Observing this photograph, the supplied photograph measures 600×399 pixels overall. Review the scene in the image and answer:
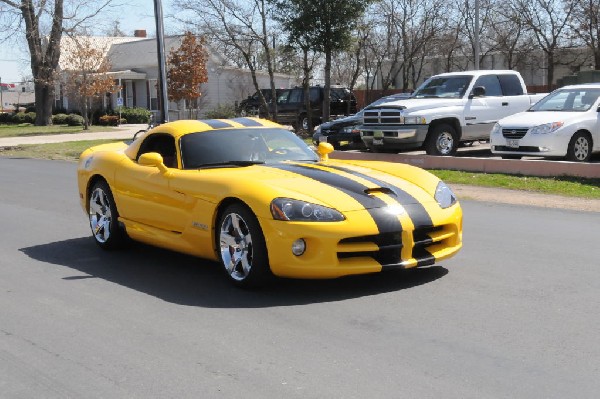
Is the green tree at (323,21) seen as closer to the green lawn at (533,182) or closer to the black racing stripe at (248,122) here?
the green lawn at (533,182)

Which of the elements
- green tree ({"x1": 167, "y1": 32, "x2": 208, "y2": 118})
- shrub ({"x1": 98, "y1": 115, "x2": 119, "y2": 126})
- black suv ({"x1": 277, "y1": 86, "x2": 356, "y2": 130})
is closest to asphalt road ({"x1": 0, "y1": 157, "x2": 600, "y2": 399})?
black suv ({"x1": 277, "y1": 86, "x2": 356, "y2": 130})

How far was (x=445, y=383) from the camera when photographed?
4379 mm

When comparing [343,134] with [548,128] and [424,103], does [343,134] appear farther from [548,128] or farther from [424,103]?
[548,128]

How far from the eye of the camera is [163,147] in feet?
26.2

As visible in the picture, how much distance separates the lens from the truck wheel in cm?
1806

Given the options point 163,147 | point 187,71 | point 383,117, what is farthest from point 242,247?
point 187,71

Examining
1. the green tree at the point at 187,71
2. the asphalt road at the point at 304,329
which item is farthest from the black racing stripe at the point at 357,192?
the green tree at the point at 187,71

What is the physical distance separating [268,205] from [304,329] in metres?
1.14

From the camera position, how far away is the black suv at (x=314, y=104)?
109 ft

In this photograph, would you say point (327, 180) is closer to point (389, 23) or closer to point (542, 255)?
point (542, 255)

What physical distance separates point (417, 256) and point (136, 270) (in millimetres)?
2742

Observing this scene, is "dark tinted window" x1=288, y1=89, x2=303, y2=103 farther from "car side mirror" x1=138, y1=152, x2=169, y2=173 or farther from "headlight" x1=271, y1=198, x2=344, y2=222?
"headlight" x1=271, y1=198, x2=344, y2=222

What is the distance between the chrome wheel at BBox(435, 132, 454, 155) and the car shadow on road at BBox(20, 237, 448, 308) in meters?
10.8

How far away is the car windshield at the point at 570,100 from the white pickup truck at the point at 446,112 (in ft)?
5.69
